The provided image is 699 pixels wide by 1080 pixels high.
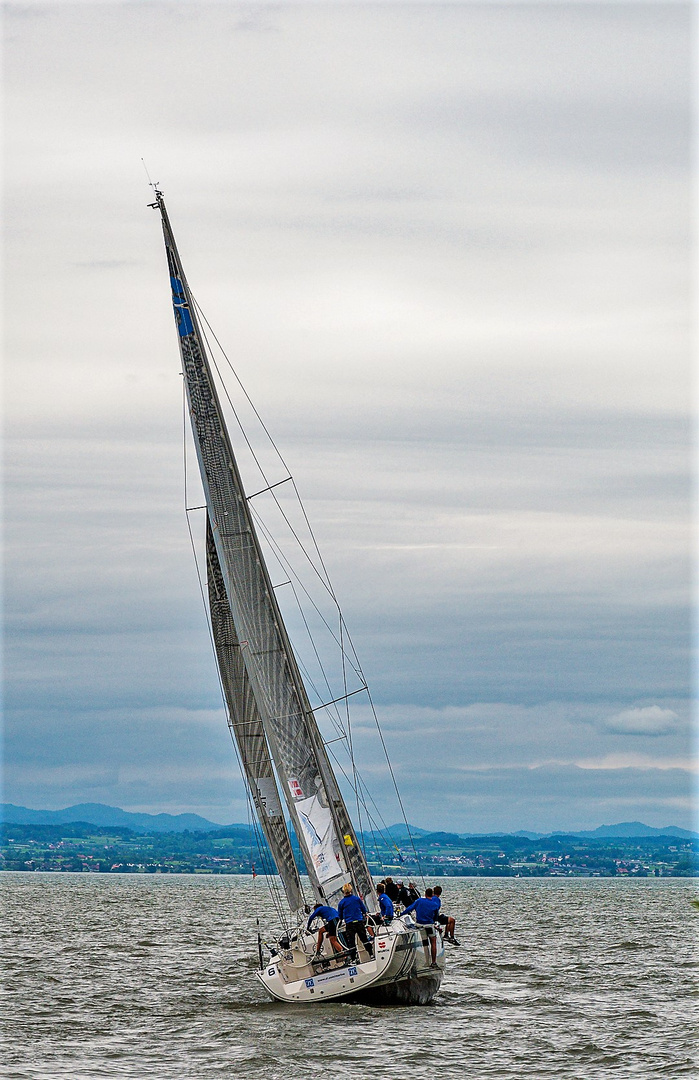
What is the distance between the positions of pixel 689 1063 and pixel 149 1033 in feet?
29.5

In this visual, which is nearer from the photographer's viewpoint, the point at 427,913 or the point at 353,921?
the point at 353,921

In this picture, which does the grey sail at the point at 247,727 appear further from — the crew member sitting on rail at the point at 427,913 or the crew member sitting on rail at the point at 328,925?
the crew member sitting on rail at the point at 328,925

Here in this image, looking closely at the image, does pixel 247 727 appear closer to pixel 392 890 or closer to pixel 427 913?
pixel 392 890

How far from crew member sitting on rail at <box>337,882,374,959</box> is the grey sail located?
5.21 m

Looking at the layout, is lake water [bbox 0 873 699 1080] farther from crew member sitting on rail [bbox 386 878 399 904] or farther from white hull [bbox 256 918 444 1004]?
crew member sitting on rail [bbox 386 878 399 904]

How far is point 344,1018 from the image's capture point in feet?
81.6

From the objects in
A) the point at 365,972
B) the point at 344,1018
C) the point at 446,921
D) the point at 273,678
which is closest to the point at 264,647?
the point at 273,678

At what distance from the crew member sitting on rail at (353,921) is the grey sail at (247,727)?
5215mm

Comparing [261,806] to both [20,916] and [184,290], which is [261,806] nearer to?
[184,290]

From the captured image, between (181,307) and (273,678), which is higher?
(181,307)

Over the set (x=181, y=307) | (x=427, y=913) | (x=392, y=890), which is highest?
(x=181, y=307)

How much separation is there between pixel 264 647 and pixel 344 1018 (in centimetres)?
685

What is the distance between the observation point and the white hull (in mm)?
23906

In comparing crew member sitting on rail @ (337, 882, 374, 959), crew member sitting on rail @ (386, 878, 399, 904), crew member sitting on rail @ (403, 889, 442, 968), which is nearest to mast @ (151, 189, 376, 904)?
crew member sitting on rail @ (403, 889, 442, 968)
